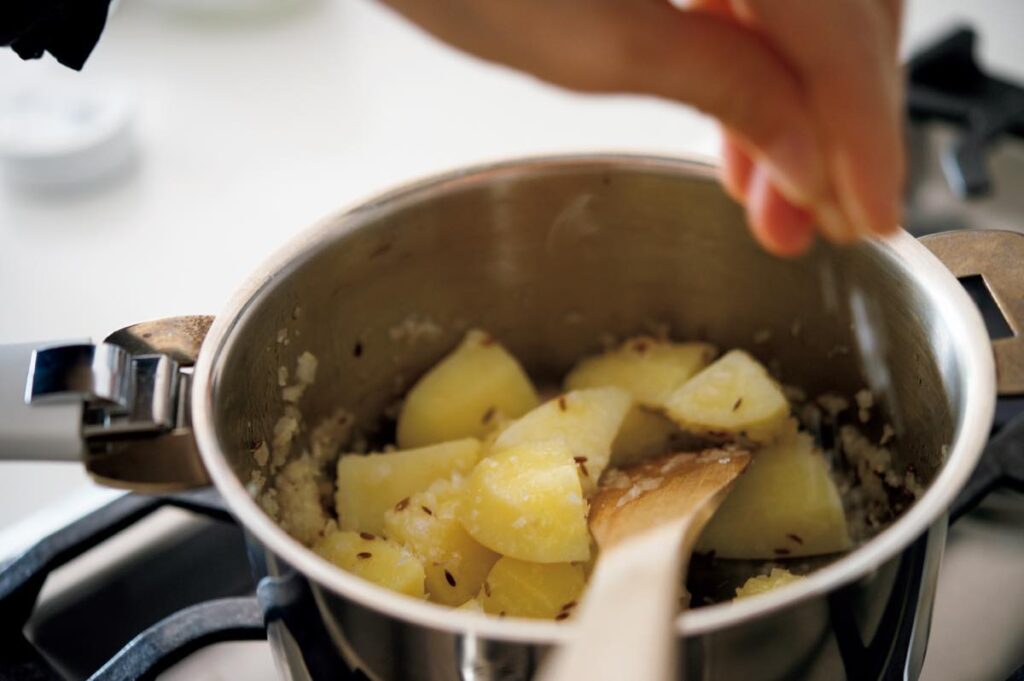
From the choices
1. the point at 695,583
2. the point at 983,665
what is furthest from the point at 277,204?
the point at 983,665

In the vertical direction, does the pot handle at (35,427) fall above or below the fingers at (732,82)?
below

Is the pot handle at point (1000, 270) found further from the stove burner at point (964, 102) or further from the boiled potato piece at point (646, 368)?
the stove burner at point (964, 102)

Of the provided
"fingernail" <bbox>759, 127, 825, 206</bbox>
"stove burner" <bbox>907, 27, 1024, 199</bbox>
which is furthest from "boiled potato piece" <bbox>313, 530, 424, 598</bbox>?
"stove burner" <bbox>907, 27, 1024, 199</bbox>

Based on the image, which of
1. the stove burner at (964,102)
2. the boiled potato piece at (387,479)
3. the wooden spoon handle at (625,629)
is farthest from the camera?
the stove burner at (964,102)

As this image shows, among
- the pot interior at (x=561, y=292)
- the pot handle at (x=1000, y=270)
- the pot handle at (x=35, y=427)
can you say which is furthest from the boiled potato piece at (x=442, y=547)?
the pot handle at (x=1000, y=270)

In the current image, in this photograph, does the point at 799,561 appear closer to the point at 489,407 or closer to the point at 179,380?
the point at 489,407

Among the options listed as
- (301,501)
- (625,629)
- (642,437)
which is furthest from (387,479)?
(625,629)

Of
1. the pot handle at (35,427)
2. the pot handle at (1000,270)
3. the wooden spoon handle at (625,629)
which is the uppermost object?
the pot handle at (35,427)

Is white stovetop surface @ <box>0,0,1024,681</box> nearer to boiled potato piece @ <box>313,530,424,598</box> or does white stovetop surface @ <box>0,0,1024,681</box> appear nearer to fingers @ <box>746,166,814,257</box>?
boiled potato piece @ <box>313,530,424,598</box>
